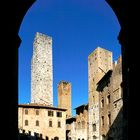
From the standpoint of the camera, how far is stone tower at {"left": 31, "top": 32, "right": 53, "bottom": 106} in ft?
218

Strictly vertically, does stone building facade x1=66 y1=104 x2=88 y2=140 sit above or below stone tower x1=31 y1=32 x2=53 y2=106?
below

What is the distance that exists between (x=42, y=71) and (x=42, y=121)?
37.3 feet

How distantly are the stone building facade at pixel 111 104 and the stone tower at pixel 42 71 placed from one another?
14.3 meters

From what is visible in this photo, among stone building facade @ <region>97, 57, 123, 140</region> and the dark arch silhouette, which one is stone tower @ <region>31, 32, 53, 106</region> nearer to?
stone building facade @ <region>97, 57, 123, 140</region>

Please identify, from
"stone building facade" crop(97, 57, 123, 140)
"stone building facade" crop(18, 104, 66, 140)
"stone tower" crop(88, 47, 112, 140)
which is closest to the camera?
"stone building facade" crop(97, 57, 123, 140)

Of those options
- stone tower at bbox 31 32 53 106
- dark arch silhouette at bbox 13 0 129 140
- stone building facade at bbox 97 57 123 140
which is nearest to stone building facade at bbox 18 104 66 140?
stone tower at bbox 31 32 53 106

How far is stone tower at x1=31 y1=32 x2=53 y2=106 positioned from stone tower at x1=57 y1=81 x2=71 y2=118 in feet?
26.1

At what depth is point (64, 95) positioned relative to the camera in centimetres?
7625
